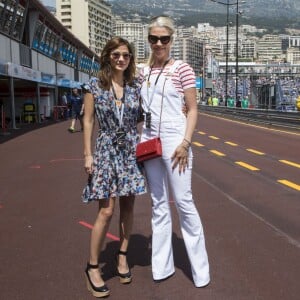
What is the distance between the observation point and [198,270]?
3918 mm

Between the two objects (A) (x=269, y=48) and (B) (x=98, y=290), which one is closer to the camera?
(B) (x=98, y=290)

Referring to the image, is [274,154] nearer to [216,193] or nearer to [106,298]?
[216,193]

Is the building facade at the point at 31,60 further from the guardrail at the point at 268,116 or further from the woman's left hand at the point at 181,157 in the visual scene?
the woman's left hand at the point at 181,157

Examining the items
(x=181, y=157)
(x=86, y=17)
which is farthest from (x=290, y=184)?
(x=86, y=17)

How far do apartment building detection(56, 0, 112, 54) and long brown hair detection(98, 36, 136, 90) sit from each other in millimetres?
129163

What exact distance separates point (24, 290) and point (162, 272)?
1.07 meters

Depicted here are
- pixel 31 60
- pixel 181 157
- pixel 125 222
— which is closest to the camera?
pixel 181 157

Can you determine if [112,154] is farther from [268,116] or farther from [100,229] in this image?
[268,116]

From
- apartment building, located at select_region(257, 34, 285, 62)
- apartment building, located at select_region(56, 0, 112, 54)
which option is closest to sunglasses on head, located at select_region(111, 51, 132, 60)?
apartment building, located at select_region(56, 0, 112, 54)

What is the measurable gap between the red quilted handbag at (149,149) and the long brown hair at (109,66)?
509 mm

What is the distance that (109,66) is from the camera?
390 centimetres

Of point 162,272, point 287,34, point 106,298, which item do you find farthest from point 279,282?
point 287,34

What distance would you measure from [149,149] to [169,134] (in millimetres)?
190

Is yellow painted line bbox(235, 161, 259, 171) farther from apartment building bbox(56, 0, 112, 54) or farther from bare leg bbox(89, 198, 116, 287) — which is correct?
apartment building bbox(56, 0, 112, 54)
